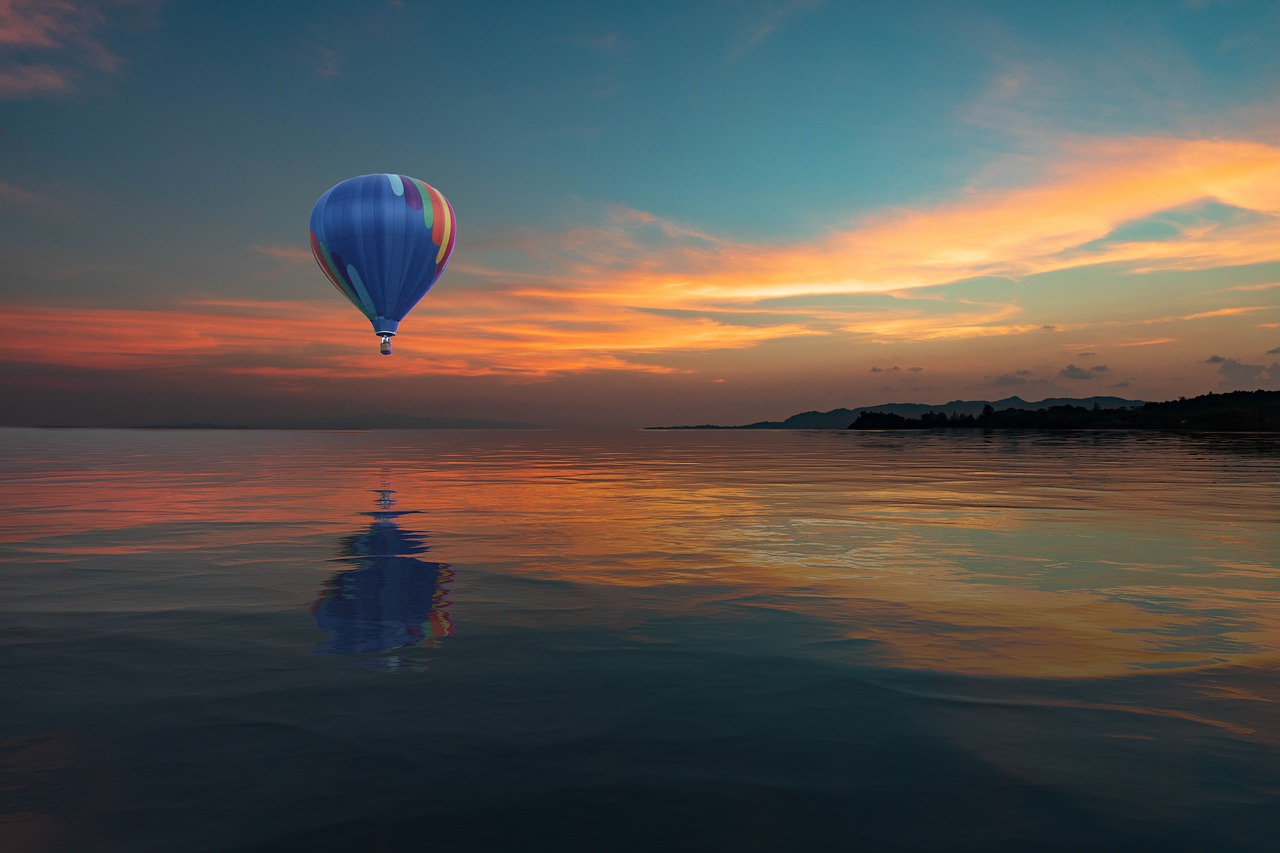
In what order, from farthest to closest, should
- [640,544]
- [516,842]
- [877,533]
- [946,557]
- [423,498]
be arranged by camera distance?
[423,498] < [877,533] < [640,544] < [946,557] < [516,842]

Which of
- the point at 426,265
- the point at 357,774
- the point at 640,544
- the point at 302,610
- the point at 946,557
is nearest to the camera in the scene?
the point at 357,774

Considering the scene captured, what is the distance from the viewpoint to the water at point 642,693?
5809 millimetres

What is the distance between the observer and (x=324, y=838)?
216 inches

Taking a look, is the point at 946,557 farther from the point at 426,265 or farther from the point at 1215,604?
the point at 426,265

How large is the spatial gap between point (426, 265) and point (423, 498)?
66.2 ft

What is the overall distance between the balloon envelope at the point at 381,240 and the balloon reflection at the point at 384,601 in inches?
1201

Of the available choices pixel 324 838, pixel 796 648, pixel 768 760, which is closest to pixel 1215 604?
pixel 796 648

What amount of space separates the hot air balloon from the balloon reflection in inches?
1201

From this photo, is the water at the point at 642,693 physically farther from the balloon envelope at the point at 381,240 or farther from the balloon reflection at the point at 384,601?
the balloon envelope at the point at 381,240

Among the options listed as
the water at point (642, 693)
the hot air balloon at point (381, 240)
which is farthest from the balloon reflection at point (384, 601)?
the hot air balloon at point (381, 240)

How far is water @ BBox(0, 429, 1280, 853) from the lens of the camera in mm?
5809

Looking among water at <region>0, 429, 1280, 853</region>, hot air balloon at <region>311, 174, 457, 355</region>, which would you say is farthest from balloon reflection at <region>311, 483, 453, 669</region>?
hot air balloon at <region>311, 174, 457, 355</region>

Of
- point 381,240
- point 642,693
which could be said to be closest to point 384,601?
point 642,693

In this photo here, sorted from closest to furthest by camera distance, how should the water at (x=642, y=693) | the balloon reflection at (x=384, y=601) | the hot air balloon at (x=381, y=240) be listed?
the water at (x=642, y=693) → the balloon reflection at (x=384, y=601) → the hot air balloon at (x=381, y=240)
